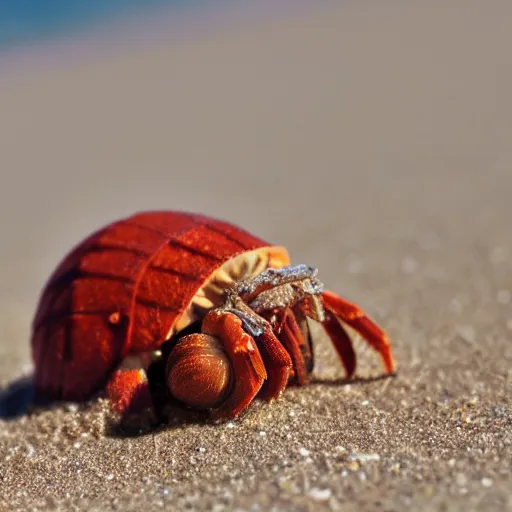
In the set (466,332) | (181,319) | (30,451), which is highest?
(181,319)

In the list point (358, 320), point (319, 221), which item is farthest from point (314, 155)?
point (358, 320)

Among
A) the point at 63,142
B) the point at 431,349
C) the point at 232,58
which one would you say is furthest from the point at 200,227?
the point at 232,58

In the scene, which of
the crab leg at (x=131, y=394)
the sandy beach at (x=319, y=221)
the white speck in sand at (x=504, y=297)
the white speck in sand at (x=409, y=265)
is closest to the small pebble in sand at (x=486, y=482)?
the sandy beach at (x=319, y=221)

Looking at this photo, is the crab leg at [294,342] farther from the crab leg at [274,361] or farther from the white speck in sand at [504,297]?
the white speck in sand at [504,297]

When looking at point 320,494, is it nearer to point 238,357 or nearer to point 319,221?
point 238,357

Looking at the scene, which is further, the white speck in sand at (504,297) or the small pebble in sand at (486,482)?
the white speck in sand at (504,297)

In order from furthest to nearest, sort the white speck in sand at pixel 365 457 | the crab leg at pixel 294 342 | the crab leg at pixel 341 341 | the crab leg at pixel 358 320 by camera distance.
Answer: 1. the crab leg at pixel 341 341
2. the crab leg at pixel 358 320
3. the crab leg at pixel 294 342
4. the white speck in sand at pixel 365 457
